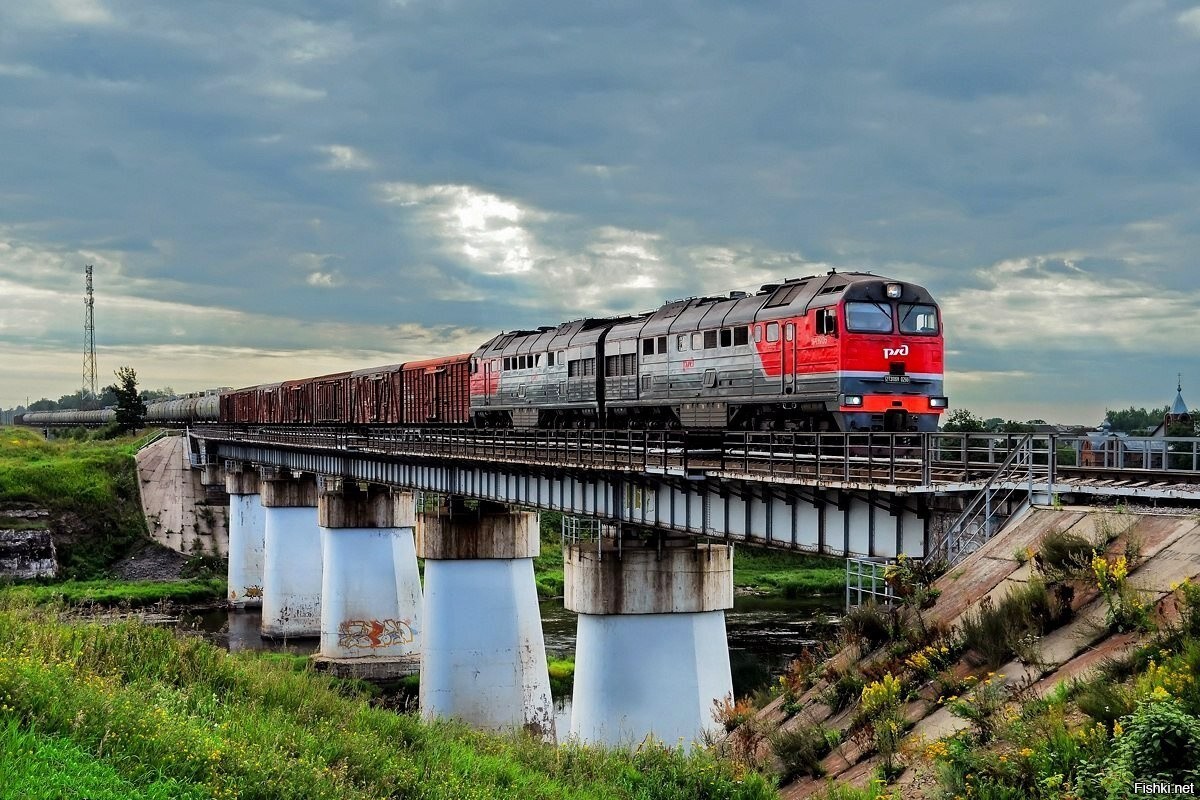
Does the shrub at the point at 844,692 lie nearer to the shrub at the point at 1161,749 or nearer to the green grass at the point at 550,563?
the shrub at the point at 1161,749

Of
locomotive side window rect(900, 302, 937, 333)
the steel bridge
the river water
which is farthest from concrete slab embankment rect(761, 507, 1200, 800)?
the river water

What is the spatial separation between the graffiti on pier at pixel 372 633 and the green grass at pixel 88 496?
30201mm

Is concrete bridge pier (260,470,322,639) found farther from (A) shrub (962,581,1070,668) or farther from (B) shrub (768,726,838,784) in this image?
(A) shrub (962,581,1070,668)

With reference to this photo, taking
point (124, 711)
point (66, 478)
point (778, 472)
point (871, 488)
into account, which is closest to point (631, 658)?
point (778, 472)

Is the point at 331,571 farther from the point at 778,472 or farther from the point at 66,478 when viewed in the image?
the point at 66,478

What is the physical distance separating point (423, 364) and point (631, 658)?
3175 centimetres

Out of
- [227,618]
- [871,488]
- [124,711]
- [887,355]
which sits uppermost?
[887,355]

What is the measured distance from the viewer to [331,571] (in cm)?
4988

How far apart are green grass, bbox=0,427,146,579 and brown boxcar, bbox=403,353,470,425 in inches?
1134

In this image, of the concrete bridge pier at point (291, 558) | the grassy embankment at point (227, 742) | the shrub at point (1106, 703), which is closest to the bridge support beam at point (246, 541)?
the concrete bridge pier at point (291, 558)

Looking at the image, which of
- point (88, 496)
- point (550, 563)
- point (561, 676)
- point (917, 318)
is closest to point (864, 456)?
point (917, 318)

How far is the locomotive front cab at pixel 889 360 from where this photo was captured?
24.4 metres

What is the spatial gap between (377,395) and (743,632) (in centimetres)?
2434

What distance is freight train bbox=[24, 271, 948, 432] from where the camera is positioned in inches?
976
